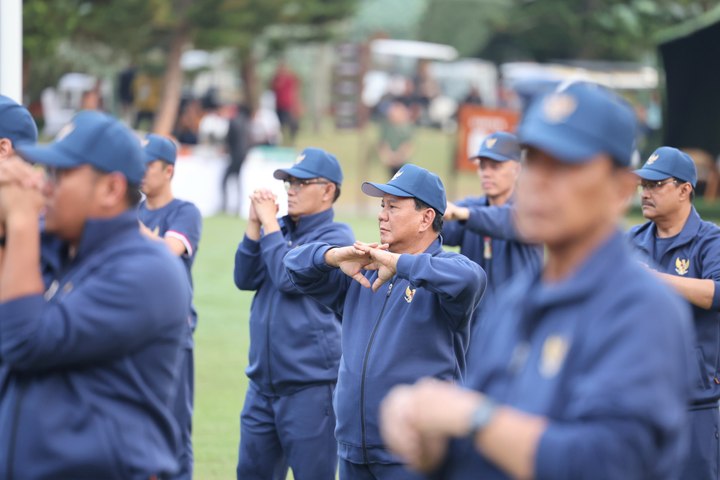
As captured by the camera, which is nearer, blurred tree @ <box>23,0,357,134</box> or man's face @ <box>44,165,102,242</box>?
man's face @ <box>44,165,102,242</box>

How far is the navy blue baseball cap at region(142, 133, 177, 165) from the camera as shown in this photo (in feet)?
26.8

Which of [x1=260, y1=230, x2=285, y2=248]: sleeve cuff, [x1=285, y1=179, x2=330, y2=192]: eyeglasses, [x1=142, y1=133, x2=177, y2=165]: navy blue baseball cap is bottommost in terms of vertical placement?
[x1=260, y1=230, x2=285, y2=248]: sleeve cuff

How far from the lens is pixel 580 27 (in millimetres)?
48188

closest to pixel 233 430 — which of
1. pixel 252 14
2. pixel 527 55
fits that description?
pixel 252 14

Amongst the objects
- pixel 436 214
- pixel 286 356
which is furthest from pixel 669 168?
pixel 286 356

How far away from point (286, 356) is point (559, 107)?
4.38 meters

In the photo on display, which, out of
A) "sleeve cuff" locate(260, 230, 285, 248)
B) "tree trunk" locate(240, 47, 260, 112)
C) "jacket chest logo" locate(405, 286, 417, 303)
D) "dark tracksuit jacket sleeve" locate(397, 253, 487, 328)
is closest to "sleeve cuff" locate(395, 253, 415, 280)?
"dark tracksuit jacket sleeve" locate(397, 253, 487, 328)

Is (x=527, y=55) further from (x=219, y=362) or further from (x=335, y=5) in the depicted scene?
(x=219, y=362)

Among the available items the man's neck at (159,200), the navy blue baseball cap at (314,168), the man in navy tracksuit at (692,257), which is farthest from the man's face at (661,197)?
the man's neck at (159,200)

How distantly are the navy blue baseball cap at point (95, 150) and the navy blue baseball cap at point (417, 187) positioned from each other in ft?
7.85

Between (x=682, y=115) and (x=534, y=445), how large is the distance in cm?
2294

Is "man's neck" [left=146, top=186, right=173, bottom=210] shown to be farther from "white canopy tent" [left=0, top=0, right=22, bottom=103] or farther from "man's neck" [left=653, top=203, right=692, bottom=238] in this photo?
"man's neck" [left=653, top=203, right=692, bottom=238]

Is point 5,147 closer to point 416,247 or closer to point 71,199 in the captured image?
point 416,247

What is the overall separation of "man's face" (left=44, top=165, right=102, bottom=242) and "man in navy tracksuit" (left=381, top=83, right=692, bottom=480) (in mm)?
1430
